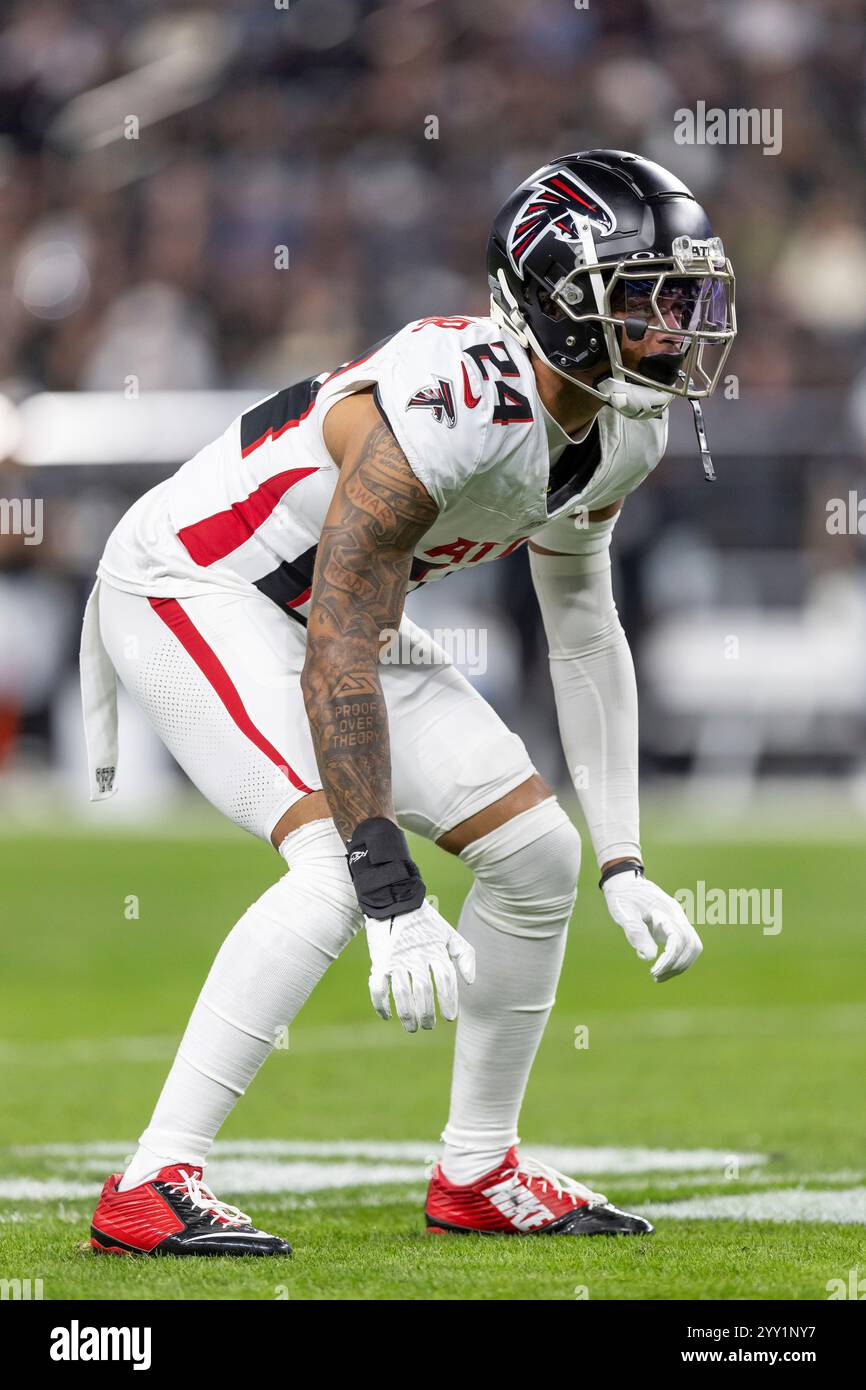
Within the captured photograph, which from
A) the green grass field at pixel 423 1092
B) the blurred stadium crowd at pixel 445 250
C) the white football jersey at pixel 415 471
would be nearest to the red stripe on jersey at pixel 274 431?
the white football jersey at pixel 415 471

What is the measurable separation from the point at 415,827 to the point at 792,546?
28.9 feet

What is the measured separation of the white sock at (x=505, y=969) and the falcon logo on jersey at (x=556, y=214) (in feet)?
3.43

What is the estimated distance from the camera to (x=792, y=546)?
12359 millimetres

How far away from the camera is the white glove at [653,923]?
3746 mm

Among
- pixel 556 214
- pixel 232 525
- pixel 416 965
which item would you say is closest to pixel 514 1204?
pixel 416 965

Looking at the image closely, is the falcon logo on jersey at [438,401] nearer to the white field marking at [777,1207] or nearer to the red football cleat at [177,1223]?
the red football cleat at [177,1223]

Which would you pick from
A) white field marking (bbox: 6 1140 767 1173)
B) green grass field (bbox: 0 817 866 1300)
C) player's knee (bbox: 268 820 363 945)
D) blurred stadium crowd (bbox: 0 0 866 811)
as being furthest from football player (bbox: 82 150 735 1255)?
blurred stadium crowd (bbox: 0 0 866 811)

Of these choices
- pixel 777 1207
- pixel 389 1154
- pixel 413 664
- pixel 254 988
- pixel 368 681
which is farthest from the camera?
pixel 389 1154

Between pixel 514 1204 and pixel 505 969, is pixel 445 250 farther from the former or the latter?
pixel 514 1204

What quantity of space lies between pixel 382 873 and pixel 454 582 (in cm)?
893

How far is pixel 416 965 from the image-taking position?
3.23m

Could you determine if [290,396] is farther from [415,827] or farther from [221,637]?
[415,827]

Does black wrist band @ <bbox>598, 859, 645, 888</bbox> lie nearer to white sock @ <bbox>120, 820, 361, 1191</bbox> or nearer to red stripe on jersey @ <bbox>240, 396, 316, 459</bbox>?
white sock @ <bbox>120, 820, 361, 1191</bbox>
